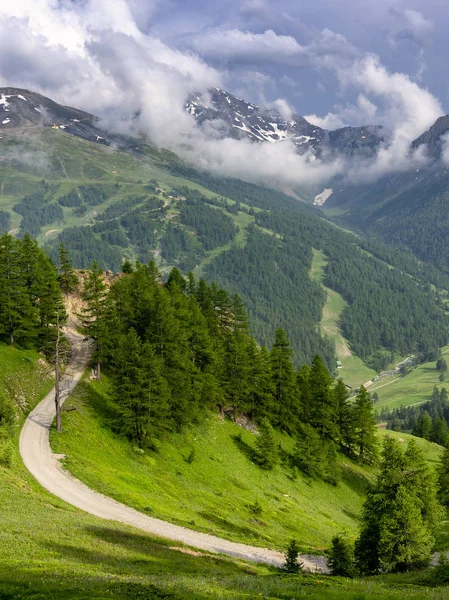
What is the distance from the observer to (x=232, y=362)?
84.7 metres

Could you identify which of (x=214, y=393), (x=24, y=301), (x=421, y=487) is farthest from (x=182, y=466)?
(x=24, y=301)

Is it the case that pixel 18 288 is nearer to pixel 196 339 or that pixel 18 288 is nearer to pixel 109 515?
pixel 196 339

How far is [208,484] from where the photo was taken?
195 feet

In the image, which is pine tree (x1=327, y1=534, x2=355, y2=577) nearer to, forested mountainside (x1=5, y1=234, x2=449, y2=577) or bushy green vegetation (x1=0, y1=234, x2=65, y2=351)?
forested mountainside (x1=5, y1=234, x2=449, y2=577)

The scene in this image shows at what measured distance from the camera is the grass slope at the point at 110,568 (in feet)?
64.3

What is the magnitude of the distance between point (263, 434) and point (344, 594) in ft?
166

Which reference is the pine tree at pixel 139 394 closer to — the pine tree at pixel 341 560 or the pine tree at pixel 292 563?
the pine tree at pixel 292 563

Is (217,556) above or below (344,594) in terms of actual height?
below

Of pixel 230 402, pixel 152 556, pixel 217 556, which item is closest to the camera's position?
pixel 152 556

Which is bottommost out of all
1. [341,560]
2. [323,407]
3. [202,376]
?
[341,560]

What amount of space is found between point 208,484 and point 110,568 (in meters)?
35.3

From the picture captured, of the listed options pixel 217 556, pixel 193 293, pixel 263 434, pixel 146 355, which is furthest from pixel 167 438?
pixel 193 293

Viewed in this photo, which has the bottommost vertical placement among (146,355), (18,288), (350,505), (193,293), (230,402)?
(350,505)

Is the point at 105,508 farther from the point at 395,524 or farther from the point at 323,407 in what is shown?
the point at 323,407
